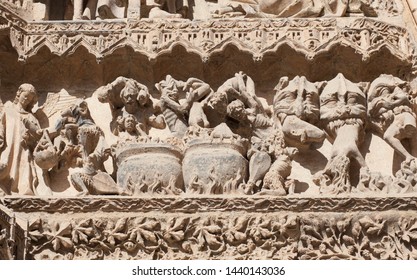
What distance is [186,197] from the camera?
29.9 feet

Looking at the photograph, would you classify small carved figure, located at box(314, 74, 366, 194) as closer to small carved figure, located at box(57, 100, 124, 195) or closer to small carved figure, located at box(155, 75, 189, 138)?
small carved figure, located at box(155, 75, 189, 138)

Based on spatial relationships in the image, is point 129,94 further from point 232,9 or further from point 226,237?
point 226,237

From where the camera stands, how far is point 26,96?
9.84 metres

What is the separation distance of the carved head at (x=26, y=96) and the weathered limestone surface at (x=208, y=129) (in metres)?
0.01

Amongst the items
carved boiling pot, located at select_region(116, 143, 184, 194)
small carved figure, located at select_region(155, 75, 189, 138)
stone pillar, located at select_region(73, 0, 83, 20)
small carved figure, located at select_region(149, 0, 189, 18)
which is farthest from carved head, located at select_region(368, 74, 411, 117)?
stone pillar, located at select_region(73, 0, 83, 20)

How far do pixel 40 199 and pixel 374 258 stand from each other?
2571 millimetres

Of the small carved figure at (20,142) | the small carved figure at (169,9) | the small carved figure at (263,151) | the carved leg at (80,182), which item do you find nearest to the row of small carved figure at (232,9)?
the small carved figure at (169,9)

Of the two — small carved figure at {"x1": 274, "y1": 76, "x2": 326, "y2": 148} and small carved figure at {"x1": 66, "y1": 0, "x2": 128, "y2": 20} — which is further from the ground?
small carved figure at {"x1": 66, "y1": 0, "x2": 128, "y2": 20}

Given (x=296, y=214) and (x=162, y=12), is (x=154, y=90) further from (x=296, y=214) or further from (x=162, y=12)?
(x=296, y=214)

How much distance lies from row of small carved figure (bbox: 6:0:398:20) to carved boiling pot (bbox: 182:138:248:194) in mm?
1425

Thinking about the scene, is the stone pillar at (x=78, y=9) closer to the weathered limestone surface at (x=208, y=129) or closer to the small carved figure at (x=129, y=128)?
the weathered limestone surface at (x=208, y=129)

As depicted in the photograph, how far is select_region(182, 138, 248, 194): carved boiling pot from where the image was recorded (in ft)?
30.2

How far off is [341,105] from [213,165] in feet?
3.98

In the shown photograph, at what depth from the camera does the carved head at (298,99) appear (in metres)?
9.64
